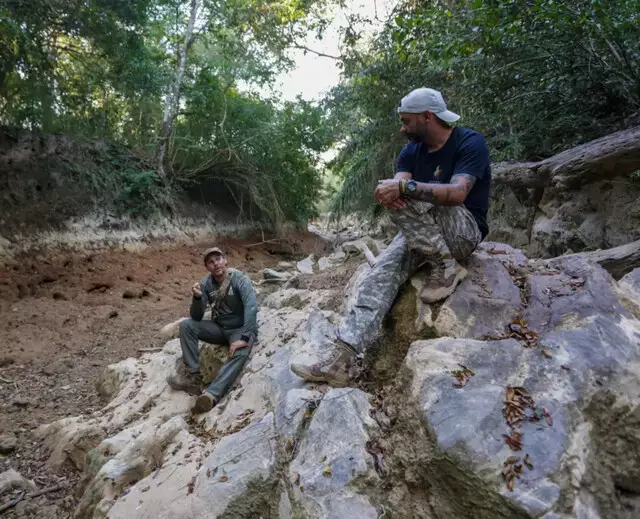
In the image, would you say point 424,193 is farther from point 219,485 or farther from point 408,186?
point 219,485

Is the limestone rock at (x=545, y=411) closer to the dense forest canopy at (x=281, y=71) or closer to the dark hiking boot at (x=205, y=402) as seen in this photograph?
the dark hiking boot at (x=205, y=402)

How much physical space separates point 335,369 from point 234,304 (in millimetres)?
1846

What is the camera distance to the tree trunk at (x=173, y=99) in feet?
31.0

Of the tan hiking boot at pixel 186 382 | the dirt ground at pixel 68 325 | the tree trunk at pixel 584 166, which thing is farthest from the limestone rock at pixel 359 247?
the tan hiking boot at pixel 186 382

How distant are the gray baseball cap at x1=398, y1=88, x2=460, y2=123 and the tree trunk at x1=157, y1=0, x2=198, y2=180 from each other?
8.48 m

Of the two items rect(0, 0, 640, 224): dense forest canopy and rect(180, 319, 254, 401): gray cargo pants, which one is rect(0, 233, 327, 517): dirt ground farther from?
rect(0, 0, 640, 224): dense forest canopy

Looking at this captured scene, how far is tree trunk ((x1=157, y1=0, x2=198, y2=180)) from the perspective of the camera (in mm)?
9438

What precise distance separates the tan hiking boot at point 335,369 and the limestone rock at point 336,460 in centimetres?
15

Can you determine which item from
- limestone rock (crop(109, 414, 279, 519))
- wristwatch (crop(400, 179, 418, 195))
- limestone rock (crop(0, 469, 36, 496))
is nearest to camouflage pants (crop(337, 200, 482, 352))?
wristwatch (crop(400, 179, 418, 195))

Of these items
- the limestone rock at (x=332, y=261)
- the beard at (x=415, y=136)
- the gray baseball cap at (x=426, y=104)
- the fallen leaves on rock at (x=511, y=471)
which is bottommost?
the limestone rock at (x=332, y=261)

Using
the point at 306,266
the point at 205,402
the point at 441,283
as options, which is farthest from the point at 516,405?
the point at 306,266

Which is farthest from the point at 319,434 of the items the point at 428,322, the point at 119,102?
the point at 119,102

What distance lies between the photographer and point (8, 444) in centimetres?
391

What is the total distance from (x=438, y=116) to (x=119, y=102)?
9.20m
